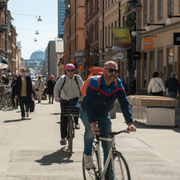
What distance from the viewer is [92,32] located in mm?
54438

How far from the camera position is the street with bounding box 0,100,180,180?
650 cm

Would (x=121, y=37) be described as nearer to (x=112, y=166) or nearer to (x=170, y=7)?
(x=170, y=7)

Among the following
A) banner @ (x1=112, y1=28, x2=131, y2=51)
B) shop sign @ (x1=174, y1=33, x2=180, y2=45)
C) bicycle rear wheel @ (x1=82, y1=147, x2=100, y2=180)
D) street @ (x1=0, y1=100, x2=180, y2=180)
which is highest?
banner @ (x1=112, y1=28, x2=131, y2=51)

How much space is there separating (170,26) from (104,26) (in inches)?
893

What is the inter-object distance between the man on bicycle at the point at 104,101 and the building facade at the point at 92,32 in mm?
42696

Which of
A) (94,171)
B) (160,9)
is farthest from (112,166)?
(160,9)

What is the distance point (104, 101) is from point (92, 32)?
49.8m

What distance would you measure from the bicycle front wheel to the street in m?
1.53

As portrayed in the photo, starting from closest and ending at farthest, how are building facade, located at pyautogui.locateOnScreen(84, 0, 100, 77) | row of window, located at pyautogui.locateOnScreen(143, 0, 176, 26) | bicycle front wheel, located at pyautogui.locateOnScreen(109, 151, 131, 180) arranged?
1. bicycle front wheel, located at pyautogui.locateOnScreen(109, 151, 131, 180)
2. row of window, located at pyautogui.locateOnScreen(143, 0, 176, 26)
3. building facade, located at pyautogui.locateOnScreen(84, 0, 100, 77)

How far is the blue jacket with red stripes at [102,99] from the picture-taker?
5113 mm

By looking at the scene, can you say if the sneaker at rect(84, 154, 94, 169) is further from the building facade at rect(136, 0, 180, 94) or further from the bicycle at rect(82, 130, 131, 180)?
the building facade at rect(136, 0, 180, 94)

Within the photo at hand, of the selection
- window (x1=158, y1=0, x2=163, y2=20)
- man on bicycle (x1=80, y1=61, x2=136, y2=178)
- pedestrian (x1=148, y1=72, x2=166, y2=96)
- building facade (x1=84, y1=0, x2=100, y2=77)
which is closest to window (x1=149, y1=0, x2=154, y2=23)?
window (x1=158, y1=0, x2=163, y2=20)

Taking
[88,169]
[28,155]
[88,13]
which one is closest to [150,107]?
[28,155]

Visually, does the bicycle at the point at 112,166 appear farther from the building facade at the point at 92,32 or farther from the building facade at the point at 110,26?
the building facade at the point at 92,32
